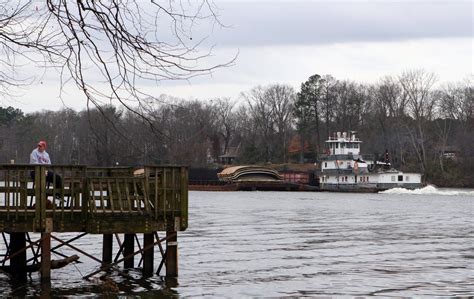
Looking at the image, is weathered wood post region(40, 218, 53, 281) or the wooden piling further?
the wooden piling

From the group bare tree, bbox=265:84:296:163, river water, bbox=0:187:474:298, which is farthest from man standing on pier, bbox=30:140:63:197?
bare tree, bbox=265:84:296:163

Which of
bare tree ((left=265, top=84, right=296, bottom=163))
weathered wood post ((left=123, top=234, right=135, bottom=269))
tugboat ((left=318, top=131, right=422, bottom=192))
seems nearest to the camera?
weathered wood post ((left=123, top=234, right=135, bottom=269))

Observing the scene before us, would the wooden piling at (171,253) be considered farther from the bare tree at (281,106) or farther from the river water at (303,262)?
the bare tree at (281,106)

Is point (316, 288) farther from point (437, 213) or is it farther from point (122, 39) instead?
point (437, 213)

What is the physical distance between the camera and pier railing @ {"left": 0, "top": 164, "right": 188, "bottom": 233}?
22.7m

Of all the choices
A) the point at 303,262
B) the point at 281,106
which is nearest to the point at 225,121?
the point at 281,106

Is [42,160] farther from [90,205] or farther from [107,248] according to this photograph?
[107,248]

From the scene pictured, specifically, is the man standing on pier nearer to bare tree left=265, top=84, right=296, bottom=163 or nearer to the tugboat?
the tugboat

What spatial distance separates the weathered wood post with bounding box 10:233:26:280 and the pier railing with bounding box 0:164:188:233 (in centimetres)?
232

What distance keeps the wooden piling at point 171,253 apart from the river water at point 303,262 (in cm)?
31

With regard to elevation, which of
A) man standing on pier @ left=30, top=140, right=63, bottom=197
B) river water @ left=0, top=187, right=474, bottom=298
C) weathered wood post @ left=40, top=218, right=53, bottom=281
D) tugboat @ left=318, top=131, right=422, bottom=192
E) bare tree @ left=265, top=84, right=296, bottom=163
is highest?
bare tree @ left=265, top=84, right=296, bottom=163

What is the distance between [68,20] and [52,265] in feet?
52.1

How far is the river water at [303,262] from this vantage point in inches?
936

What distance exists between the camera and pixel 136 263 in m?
29.6
